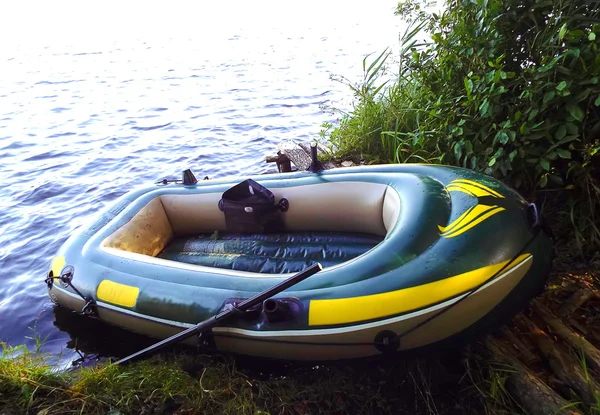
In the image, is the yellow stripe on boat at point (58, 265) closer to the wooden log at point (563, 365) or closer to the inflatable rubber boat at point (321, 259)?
the inflatable rubber boat at point (321, 259)

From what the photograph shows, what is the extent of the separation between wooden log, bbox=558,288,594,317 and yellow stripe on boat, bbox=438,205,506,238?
59 cm

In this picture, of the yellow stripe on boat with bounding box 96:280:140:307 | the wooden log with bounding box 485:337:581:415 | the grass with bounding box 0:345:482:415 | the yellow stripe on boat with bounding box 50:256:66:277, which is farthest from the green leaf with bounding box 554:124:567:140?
the yellow stripe on boat with bounding box 50:256:66:277

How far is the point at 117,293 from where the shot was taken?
2.49 meters

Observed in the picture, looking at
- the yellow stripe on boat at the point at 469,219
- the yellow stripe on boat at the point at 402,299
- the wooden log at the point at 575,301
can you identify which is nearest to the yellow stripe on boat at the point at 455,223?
the yellow stripe on boat at the point at 469,219

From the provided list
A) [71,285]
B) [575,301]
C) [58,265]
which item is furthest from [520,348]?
[58,265]

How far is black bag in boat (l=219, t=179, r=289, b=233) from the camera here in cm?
305

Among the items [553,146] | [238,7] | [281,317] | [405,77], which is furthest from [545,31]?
[238,7]

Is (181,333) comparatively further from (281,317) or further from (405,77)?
(405,77)

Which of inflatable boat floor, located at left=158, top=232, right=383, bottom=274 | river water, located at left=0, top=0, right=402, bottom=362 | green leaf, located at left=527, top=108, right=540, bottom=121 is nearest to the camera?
green leaf, located at left=527, top=108, right=540, bottom=121

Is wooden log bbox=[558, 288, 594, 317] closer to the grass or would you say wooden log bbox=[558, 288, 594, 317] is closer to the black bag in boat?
the grass

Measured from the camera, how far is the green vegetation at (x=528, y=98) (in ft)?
7.04

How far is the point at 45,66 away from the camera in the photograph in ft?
32.4

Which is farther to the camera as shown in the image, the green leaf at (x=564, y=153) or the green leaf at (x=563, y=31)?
the green leaf at (x=564, y=153)

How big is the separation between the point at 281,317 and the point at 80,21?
15.5m
